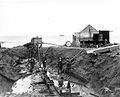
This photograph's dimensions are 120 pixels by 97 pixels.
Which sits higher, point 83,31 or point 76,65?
point 83,31

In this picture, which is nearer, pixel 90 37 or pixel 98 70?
pixel 98 70

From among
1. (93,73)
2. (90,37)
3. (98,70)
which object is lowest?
(93,73)

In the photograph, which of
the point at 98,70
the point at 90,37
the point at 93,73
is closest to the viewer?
the point at 98,70

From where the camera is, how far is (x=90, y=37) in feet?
124

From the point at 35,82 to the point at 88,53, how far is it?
25.7 ft

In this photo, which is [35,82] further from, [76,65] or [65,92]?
[76,65]

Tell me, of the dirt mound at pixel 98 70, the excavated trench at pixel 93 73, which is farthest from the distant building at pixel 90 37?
the dirt mound at pixel 98 70

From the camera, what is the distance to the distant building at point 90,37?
34594 mm

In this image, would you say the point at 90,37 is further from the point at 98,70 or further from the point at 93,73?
the point at 98,70

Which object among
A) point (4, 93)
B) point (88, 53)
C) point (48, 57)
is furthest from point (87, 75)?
point (48, 57)

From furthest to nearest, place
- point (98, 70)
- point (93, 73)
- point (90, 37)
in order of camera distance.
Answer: point (90, 37), point (93, 73), point (98, 70)

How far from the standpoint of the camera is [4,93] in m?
20.7

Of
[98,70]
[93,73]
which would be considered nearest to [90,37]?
[93,73]

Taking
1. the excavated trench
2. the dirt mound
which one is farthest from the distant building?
the dirt mound
